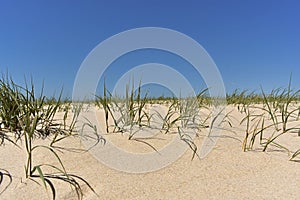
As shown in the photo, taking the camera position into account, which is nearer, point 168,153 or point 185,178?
point 185,178

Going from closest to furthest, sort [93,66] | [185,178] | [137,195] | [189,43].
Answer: [137,195], [185,178], [93,66], [189,43]

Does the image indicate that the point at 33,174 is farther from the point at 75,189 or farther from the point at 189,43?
the point at 189,43

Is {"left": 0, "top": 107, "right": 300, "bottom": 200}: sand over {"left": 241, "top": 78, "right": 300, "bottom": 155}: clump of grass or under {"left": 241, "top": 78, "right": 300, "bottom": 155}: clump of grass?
under

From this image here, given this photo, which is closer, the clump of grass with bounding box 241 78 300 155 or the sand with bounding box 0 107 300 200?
the sand with bounding box 0 107 300 200

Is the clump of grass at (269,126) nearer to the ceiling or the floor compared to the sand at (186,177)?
nearer to the ceiling

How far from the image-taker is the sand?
3.29 ft

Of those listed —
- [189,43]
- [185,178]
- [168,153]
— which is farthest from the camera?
[189,43]

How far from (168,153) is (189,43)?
1202 mm

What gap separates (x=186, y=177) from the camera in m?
1.14

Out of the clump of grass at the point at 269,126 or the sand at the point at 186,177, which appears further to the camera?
the clump of grass at the point at 269,126

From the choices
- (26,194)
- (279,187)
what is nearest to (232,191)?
(279,187)

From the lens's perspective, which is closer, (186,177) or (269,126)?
(186,177)

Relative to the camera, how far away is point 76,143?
1.59 m

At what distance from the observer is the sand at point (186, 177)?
39.5 inches
